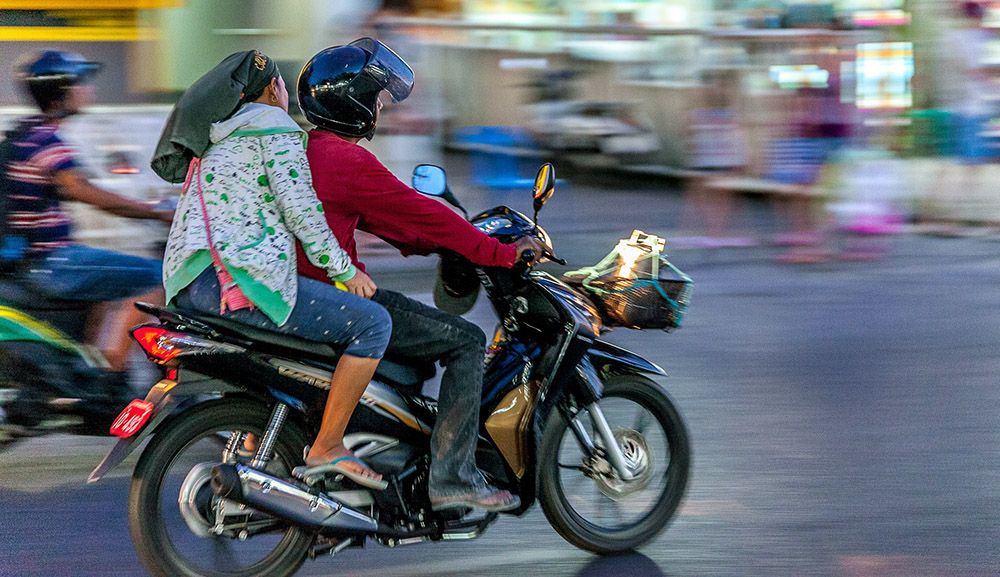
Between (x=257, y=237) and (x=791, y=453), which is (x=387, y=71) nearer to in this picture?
(x=257, y=237)

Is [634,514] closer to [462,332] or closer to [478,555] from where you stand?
[478,555]

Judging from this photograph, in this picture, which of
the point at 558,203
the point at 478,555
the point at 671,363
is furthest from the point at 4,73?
the point at 478,555

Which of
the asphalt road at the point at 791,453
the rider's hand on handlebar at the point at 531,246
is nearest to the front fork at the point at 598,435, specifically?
the asphalt road at the point at 791,453

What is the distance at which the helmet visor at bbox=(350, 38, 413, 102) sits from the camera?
437 centimetres

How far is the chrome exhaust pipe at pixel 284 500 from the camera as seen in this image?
4199 millimetres

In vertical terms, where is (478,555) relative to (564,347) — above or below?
below

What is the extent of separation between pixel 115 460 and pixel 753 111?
7399 millimetres

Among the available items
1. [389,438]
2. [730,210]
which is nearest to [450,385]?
[389,438]

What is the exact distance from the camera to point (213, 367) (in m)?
4.19

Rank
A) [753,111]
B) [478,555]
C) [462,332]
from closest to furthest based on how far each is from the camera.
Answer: [462,332] < [478,555] < [753,111]

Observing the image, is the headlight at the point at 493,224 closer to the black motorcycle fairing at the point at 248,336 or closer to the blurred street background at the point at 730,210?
the black motorcycle fairing at the point at 248,336

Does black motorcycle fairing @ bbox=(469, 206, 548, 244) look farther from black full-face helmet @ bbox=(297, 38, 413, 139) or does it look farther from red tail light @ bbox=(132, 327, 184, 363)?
red tail light @ bbox=(132, 327, 184, 363)

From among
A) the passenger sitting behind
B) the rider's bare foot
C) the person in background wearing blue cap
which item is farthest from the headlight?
the person in background wearing blue cap

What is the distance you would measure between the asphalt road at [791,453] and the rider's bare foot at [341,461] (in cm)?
49
